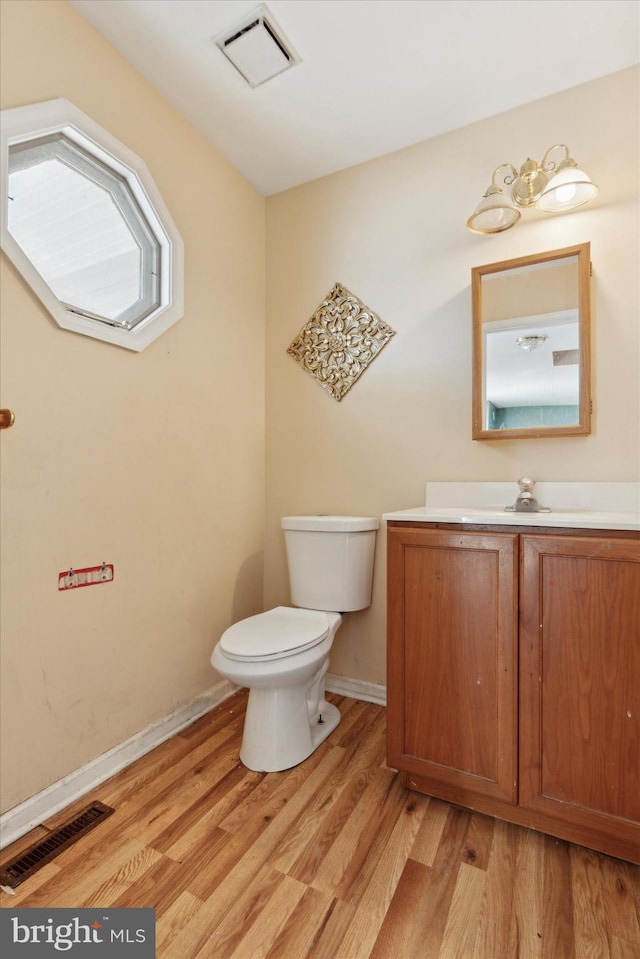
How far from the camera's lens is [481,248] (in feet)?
5.81

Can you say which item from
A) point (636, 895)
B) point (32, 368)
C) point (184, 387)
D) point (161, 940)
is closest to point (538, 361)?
point (184, 387)

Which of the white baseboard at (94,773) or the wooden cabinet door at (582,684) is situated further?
the white baseboard at (94,773)

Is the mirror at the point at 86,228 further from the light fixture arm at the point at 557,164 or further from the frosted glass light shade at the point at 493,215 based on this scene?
the light fixture arm at the point at 557,164

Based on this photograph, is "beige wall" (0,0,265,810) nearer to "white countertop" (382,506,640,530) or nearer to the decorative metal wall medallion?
the decorative metal wall medallion

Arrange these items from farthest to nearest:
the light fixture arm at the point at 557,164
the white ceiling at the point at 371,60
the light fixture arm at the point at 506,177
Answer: the light fixture arm at the point at 506,177, the light fixture arm at the point at 557,164, the white ceiling at the point at 371,60

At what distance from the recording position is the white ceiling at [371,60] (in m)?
1.41

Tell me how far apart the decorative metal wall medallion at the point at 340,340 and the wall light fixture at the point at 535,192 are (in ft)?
1.78

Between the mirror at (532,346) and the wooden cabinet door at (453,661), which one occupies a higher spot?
the mirror at (532,346)

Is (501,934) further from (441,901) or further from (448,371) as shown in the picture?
(448,371)

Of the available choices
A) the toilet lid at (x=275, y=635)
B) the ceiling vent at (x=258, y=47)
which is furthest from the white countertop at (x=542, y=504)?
the ceiling vent at (x=258, y=47)

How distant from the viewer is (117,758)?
1521 millimetres

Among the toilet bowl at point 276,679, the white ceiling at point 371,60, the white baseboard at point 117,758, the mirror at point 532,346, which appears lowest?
the white baseboard at point 117,758

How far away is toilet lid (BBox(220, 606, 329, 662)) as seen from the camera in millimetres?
1446

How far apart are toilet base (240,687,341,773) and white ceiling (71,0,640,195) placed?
2227mm
